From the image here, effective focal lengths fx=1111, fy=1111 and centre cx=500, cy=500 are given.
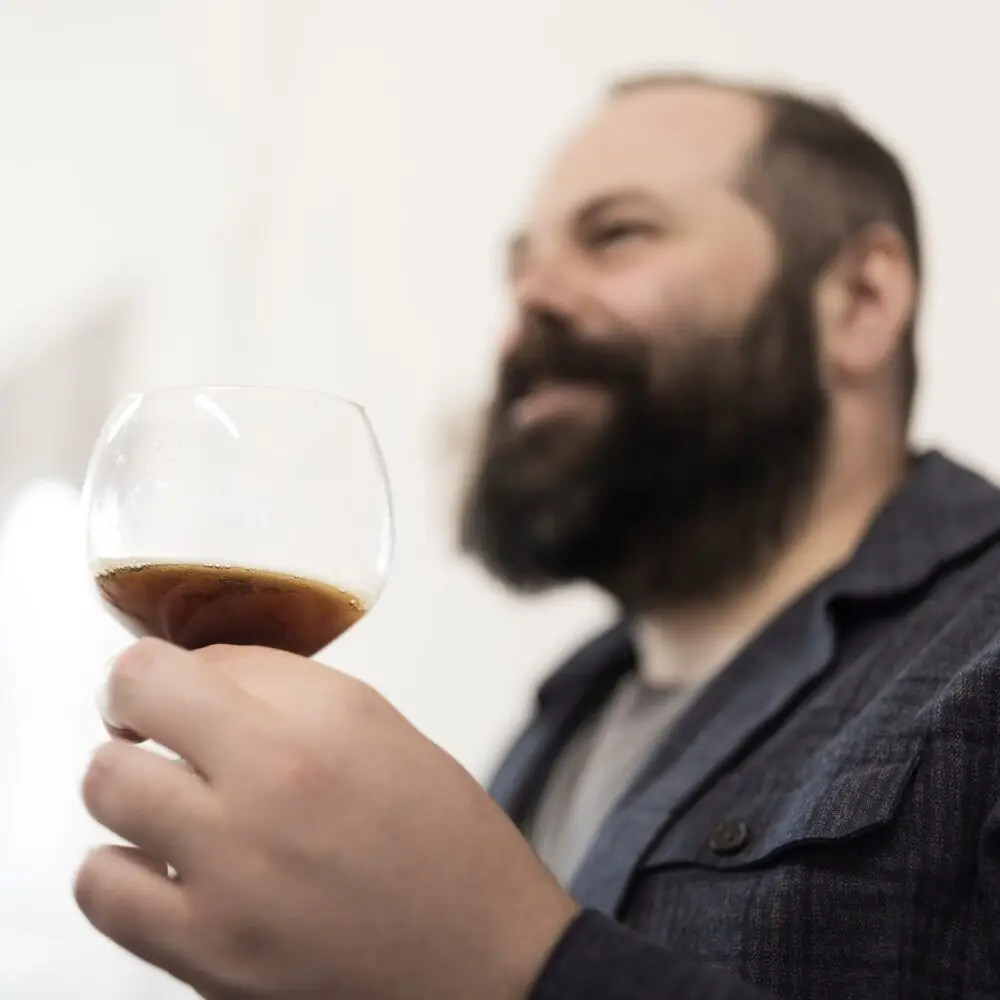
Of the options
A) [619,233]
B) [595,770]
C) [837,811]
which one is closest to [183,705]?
[837,811]

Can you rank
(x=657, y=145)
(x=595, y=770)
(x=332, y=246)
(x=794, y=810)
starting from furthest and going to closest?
(x=332, y=246)
(x=657, y=145)
(x=595, y=770)
(x=794, y=810)

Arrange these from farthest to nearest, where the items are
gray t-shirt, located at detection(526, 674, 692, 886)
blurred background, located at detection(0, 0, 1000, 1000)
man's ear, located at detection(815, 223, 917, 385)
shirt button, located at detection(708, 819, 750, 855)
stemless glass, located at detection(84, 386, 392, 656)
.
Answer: blurred background, located at detection(0, 0, 1000, 1000), man's ear, located at detection(815, 223, 917, 385), gray t-shirt, located at detection(526, 674, 692, 886), shirt button, located at detection(708, 819, 750, 855), stemless glass, located at detection(84, 386, 392, 656)

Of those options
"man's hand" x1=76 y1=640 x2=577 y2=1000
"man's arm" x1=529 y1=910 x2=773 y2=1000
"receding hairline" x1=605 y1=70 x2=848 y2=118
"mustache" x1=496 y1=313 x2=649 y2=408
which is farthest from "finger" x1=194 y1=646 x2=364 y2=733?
"receding hairline" x1=605 y1=70 x2=848 y2=118

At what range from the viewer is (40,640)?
4.75 feet

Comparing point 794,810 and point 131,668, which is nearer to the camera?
point 131,668

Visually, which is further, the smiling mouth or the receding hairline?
the receding hairline

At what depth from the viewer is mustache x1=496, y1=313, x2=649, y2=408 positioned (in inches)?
37.1

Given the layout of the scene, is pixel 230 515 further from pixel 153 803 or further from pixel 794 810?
pixel 794 810

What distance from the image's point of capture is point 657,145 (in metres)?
1.04

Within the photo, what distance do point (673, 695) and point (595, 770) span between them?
0.30ft

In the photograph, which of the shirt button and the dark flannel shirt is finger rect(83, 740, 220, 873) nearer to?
the dark flannel shirt

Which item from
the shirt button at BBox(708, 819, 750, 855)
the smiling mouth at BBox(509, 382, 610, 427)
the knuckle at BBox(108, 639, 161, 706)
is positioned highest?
the knuckle at BBox(108, 639, 161, 706)

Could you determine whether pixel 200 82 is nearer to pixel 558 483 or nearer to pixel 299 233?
pixel 299 233

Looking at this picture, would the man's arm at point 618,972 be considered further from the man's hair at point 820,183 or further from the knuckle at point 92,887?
the man's hair at point 820,183
